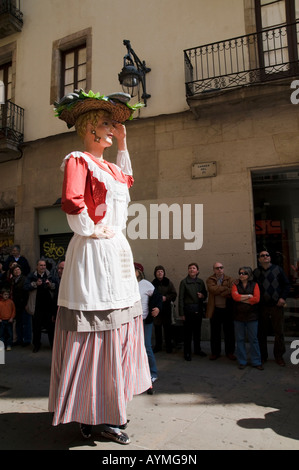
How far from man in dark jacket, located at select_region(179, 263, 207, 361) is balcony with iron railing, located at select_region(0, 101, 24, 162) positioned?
658 cm

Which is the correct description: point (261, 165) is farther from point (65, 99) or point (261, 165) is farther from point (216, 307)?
point (65, 99)

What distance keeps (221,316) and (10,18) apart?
10.3m

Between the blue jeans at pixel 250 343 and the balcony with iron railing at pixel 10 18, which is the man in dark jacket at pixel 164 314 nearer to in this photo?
the blue jeans at pixel 250 343

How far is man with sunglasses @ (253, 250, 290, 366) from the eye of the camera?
17.0 feet

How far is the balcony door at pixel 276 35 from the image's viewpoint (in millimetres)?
7348

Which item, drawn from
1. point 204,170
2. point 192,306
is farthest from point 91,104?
point 204,170

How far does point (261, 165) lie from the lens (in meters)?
7.15

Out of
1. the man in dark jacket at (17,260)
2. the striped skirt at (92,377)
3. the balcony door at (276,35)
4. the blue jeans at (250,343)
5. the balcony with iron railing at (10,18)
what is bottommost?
the blue jeans at (250,343)

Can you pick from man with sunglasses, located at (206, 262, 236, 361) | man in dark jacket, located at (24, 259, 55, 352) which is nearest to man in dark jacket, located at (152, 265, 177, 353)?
man with sunglasses, located at (206, 262, 236, 361)

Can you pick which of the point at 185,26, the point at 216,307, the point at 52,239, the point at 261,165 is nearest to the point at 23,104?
the point at 52,239

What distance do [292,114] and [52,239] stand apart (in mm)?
6708

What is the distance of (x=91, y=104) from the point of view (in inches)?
110

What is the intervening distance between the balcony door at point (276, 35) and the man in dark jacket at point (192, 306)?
15.5 feet

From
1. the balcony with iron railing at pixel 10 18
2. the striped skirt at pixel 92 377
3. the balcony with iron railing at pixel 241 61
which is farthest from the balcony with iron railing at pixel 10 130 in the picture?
the striped skirt at pixel 92 377
